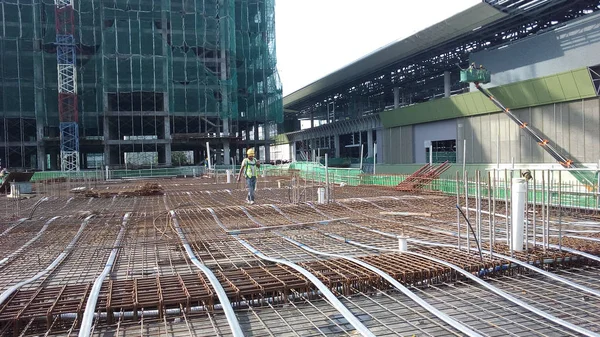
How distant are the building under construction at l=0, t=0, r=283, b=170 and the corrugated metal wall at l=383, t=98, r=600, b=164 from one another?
2641 centimetres

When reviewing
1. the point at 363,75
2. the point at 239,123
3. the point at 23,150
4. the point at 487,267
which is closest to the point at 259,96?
the point at 239,123

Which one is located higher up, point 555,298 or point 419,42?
point 419,42

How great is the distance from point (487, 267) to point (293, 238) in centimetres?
339

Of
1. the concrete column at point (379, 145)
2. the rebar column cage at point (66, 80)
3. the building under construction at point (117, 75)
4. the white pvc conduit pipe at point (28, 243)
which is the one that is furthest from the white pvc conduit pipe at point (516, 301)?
the rebar column cage at point (66, 80)

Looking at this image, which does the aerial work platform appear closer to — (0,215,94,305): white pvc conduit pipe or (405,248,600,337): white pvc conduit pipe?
(405,248,600,337): white pvc conduit pipe

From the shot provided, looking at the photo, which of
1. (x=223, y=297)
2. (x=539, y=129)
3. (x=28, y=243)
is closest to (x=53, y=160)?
(x=28, y=243)

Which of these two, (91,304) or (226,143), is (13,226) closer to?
(91,304)

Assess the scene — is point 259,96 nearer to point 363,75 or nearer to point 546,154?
point 363,75

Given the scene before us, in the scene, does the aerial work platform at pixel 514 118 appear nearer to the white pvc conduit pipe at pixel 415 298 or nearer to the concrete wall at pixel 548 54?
the concrete wall at pixel 548 54

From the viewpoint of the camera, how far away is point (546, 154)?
27.7 metres

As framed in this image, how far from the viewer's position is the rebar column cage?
142ft

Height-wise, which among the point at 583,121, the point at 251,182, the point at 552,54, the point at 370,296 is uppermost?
the point at 552,54

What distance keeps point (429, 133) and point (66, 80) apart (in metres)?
36.4

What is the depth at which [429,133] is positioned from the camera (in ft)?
126
